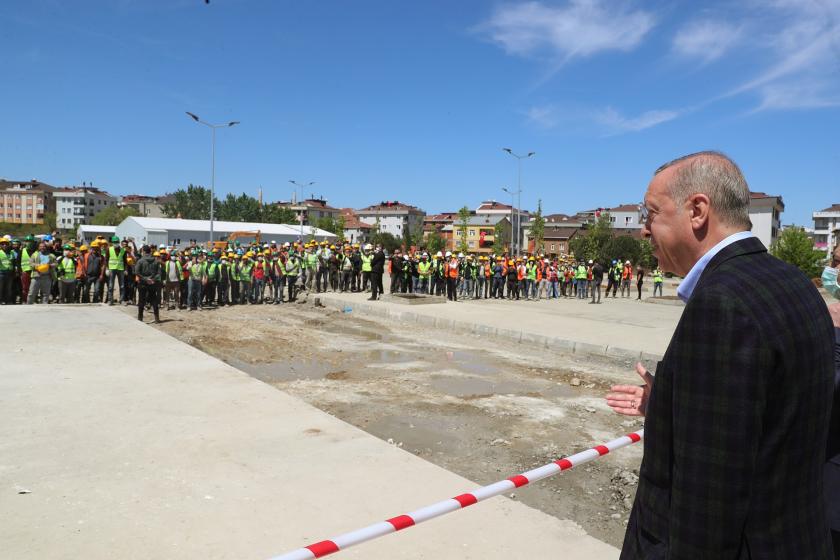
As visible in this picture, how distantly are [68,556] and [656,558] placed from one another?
10.7 ft

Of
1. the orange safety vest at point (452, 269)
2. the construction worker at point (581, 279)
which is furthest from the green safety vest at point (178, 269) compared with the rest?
the construction worker at point (581, 279)

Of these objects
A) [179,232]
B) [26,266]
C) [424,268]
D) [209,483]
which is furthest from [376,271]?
[179,232]

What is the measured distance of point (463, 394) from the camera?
821 cm

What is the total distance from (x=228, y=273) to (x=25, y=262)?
5687 millimetres

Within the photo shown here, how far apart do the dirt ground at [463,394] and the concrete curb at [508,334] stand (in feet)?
1.19

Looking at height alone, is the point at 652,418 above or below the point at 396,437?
above

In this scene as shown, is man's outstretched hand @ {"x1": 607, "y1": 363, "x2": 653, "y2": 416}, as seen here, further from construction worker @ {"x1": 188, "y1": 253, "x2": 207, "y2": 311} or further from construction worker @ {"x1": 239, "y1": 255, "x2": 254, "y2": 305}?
construction worker @ {"x1": 239, "y1": 255, "x2": 254, "y2": 305}

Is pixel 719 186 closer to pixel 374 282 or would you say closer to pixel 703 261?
pixel 703 261

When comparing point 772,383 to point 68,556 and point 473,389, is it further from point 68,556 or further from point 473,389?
point 473,389

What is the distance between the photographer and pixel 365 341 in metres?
12.9

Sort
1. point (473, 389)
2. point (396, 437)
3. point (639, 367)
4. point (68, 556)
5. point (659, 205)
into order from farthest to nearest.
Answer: point (473, 389), point (396, 437), point (68, 556), point (639, 367), point (659, 205)

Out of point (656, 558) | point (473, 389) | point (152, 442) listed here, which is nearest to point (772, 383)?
point (656, 558)

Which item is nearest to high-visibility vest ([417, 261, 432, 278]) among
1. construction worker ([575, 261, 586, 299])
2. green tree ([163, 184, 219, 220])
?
construction worker ([575, 261, 586, 299])

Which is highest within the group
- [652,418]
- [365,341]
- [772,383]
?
[772,383]
